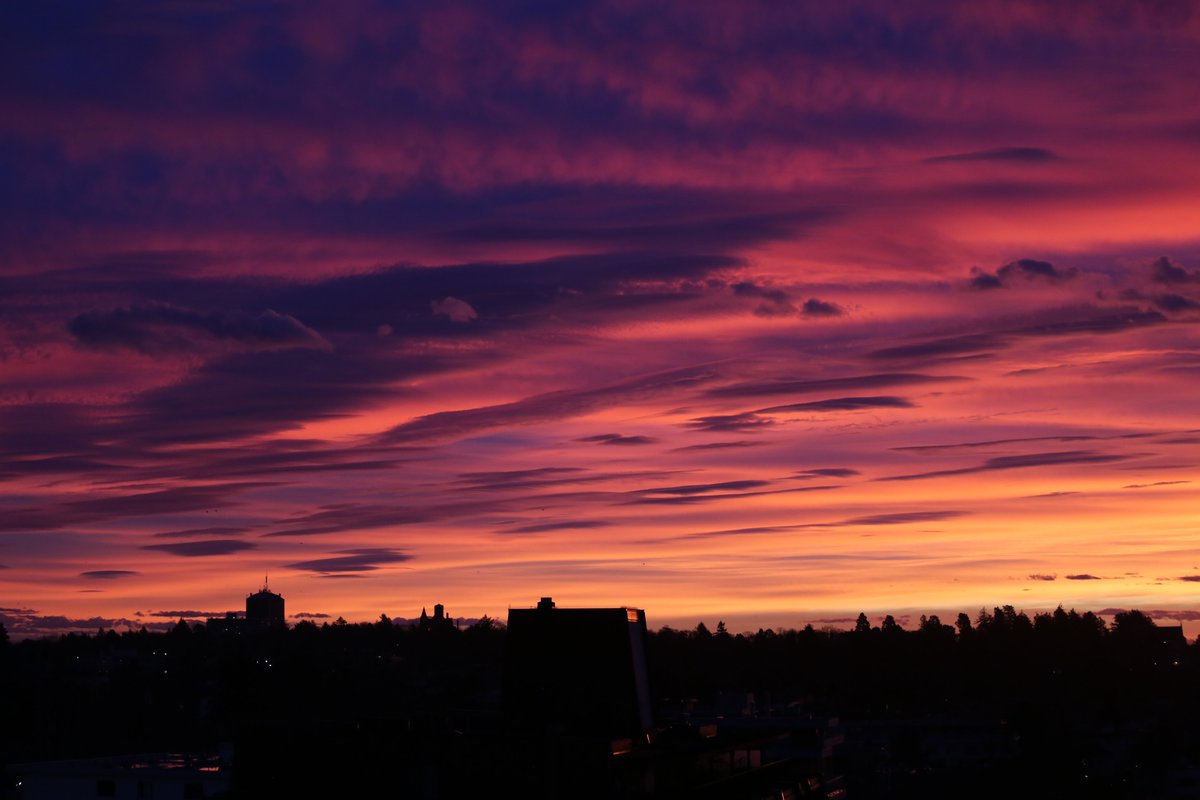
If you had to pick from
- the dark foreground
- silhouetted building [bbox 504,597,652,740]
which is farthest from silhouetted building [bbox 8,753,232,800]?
silhouetted building [bbox 504,597,652,740]

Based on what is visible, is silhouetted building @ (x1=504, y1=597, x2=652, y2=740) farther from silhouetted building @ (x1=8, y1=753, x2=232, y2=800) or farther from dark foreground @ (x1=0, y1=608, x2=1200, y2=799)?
silhouetted building @ (x1=8, y1=753, x2=232, y2=800)

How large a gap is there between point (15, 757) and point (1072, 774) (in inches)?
3574

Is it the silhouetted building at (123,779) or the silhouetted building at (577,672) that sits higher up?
the silhouetted building at (577,672)

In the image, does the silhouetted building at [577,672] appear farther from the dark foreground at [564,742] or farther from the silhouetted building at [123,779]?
the silhouetted building at [123,779]

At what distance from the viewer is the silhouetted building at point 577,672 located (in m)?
39.2

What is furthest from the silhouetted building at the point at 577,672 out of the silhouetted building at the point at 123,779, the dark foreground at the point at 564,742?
the silhouetted building at the point at 123,779

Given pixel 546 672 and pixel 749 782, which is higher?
pixel 546 672

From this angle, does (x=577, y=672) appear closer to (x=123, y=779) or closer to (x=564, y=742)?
(x=564, y=742)

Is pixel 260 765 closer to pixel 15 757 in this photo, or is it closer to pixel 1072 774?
pixel 1072 774

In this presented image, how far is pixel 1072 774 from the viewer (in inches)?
4500

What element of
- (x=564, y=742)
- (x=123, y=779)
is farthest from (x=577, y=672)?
(x=123, y=779)

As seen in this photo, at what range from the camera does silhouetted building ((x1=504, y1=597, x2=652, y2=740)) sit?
39.2 meters

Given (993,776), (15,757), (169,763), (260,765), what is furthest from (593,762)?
(15,757)

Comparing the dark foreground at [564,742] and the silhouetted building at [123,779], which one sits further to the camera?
the silhouetted building at [123,779]
